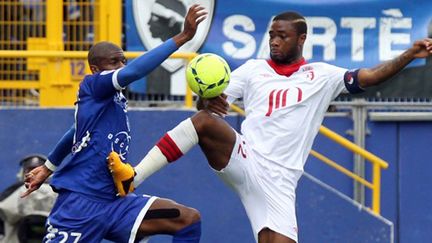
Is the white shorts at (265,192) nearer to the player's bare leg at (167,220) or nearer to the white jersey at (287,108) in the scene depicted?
the white jersey at (287,108)

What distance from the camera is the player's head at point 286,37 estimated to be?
9.98 meters

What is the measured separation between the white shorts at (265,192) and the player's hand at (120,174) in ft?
2.58

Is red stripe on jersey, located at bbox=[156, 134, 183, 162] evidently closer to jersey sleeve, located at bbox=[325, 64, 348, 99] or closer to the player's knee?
the player's knee

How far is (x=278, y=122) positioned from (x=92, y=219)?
1639mm

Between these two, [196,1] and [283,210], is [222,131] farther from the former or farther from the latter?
[196,1]

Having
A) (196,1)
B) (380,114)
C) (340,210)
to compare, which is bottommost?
(340,210)

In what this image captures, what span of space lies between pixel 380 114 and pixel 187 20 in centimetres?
521

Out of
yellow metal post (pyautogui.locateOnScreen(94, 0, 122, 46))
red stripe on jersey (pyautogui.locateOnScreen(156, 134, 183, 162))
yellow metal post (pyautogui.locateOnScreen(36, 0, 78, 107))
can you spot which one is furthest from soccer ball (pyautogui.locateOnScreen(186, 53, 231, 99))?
yellow metal post (pyautogui.locateOnScreen(94, 0, 122, 46))

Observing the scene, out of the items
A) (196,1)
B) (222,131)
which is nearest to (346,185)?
(196,1)

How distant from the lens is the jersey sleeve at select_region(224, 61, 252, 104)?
10.1 metres

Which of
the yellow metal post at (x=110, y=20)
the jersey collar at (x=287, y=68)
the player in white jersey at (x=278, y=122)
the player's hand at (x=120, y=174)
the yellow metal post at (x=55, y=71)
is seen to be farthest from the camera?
the yellow metal post at (x=110, y=20)

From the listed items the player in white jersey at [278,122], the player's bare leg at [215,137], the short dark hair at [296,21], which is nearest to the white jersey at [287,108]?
the player in white jersey at [278,122]

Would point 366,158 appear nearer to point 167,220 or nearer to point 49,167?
point 167,220

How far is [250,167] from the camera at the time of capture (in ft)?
32.1
